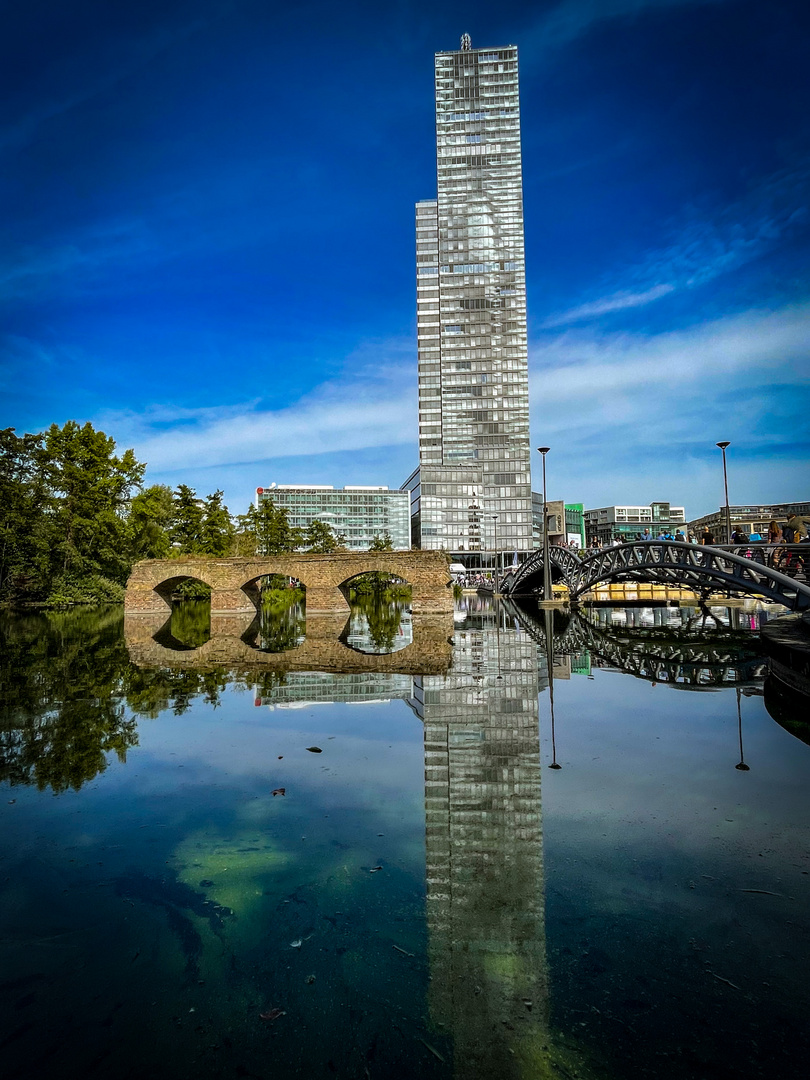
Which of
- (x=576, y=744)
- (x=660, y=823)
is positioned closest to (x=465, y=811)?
(x=660, y=823)

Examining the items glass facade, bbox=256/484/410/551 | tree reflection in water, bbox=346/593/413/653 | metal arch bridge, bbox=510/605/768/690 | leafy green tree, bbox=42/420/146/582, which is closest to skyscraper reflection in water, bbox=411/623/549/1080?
metal arch bridge, bbox=510/605/768/690

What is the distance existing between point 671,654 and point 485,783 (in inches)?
577

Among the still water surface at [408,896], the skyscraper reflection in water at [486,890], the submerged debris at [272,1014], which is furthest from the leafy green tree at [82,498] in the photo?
the submerged debris at [272,1014]

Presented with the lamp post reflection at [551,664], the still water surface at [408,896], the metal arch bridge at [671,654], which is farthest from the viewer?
the metal arch bridge at [671,654]

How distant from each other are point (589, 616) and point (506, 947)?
1373 inches

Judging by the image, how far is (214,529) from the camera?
58.0m

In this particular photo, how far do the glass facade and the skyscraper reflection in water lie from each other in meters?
162

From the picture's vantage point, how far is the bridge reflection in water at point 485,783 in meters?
3.54

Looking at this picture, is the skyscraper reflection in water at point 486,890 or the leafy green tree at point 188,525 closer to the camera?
the skyscraper reflection in water at point 486,890

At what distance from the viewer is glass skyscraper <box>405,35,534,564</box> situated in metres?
114

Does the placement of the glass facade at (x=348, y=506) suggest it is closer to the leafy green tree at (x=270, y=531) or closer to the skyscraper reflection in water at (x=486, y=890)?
the leafy green tree at (x=270, y=531)

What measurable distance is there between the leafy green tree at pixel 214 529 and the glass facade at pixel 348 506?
109821 millimetres

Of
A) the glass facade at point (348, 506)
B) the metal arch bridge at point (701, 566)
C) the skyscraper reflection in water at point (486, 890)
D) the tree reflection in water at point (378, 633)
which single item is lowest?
the skyscraper reflection in water at point (486, 890)

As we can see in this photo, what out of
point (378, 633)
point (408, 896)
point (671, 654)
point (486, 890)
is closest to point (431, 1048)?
point (408, 896)
